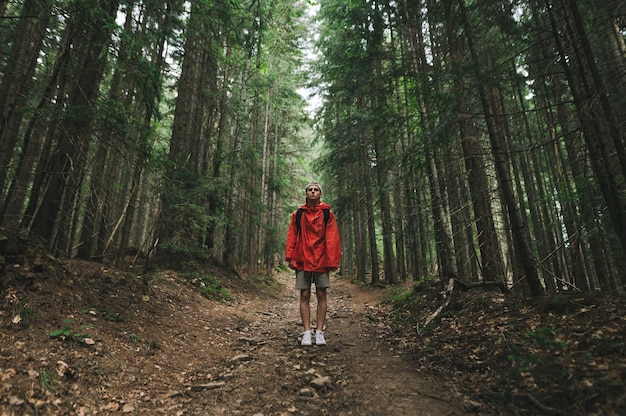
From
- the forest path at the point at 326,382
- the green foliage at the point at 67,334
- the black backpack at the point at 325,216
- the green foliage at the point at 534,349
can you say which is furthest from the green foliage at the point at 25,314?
the green foliage at the point at 534,349

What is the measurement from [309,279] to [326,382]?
1.78 metres

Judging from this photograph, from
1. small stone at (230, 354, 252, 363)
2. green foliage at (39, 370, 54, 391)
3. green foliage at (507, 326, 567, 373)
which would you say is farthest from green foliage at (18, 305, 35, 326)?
green foliage at (507, 326, 567, 373)

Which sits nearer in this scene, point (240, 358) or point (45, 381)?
point (45, 381)

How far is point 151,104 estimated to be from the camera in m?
5.18

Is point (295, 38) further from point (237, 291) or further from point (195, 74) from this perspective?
point (237, 291)

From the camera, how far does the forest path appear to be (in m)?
2.83

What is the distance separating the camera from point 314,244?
489 centimetres

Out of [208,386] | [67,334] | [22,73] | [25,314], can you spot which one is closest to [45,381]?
[67,334]

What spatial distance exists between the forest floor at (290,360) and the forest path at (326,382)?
2 cm

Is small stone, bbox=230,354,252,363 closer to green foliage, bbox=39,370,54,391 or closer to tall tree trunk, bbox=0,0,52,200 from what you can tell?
green foliage, bbox=39,370,54,391

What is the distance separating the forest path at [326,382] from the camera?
9.27 ft

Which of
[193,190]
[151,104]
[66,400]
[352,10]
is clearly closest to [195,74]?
[193,190]

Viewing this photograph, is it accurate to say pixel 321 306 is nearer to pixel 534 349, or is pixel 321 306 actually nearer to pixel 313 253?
pixel 313 253

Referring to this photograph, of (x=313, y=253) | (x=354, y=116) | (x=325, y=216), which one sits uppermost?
(x=354, y=116)
